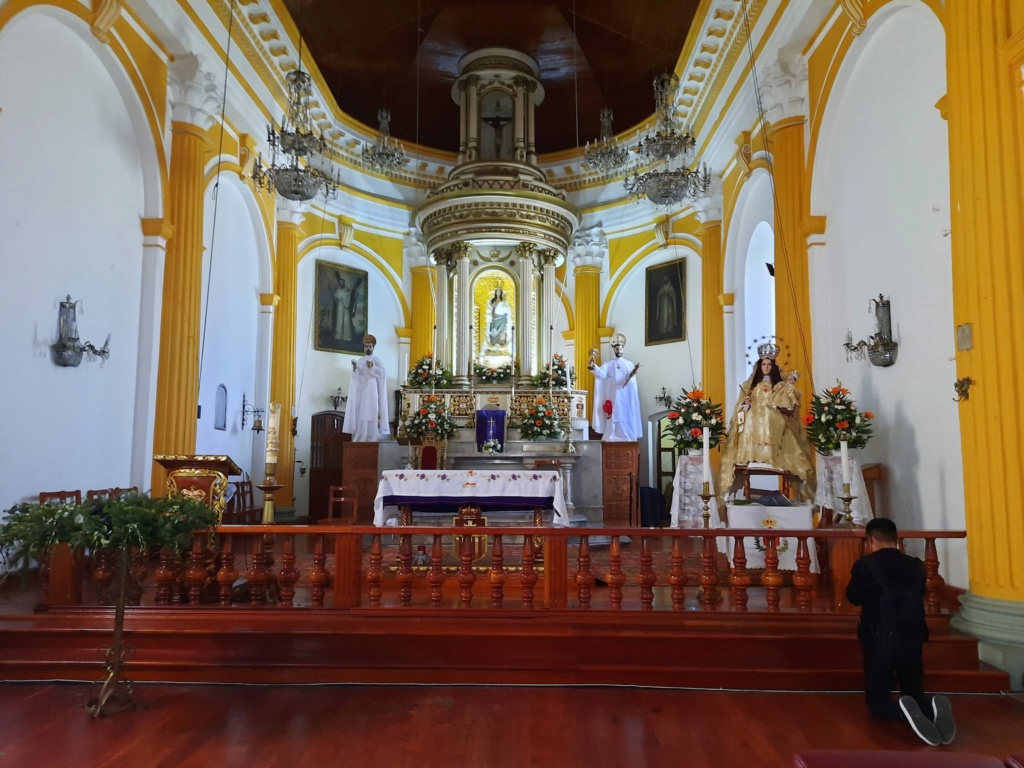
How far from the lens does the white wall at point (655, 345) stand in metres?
14.1

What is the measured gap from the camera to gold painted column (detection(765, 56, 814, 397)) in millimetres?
8602

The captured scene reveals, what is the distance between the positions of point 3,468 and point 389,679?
172 inches

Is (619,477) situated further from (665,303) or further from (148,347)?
(148,347)

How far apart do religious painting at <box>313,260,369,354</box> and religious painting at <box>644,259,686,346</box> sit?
19.6ft

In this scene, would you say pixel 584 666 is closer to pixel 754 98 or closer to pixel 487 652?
pixel 487 652

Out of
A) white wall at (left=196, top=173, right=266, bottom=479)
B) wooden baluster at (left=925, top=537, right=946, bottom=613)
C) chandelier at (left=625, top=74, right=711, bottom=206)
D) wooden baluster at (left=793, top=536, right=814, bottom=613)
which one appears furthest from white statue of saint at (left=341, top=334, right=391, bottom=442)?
wooden baluster at (left=925, top=537, right=946, bottom=613)

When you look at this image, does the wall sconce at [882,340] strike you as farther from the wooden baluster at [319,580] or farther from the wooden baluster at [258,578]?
the wooden baluster at [258,578]

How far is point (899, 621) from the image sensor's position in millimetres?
3932

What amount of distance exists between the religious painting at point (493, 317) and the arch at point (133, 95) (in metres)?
6.07

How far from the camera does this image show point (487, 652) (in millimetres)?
4758

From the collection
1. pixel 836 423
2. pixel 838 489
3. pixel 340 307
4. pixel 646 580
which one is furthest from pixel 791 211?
pixel 340 307

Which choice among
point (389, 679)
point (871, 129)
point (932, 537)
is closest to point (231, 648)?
point (389, 679)

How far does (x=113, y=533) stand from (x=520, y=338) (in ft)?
32.6

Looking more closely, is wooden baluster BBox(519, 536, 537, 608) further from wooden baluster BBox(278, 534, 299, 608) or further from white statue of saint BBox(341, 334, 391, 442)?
white statue of saint BBox(341, 334, 391, 442)
